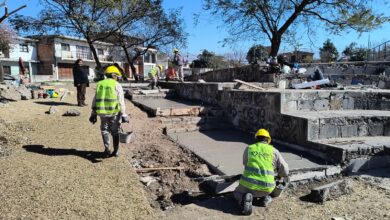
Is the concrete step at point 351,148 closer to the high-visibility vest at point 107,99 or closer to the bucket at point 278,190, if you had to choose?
the bucket at point 278,190

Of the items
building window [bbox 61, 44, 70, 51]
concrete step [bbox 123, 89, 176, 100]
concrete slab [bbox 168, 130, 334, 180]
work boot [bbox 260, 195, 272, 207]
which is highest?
building window [bbox 61, 44, 70, 51]

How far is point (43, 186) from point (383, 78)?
1546 centimetres

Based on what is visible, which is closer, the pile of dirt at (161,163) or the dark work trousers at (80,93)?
the pile of dirt at (161,163)

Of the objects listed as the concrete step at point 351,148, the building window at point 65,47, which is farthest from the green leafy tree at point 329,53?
the building window at point 65,47

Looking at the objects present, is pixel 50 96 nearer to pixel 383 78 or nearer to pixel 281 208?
pixel 281 208

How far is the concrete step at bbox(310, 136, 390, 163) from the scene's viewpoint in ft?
16.8

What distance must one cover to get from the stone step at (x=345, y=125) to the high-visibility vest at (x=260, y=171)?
2.10m

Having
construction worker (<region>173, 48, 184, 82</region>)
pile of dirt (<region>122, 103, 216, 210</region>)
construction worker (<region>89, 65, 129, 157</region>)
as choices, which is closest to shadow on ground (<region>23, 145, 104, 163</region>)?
construction worker (<region>89, 65, 129, 157</region>)

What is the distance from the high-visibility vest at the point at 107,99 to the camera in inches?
211

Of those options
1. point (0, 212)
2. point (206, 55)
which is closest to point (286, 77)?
point (0, 212)

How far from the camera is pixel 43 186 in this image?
13.8ft

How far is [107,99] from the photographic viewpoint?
17.7 feet

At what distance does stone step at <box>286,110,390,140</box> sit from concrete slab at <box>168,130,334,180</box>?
0.61m

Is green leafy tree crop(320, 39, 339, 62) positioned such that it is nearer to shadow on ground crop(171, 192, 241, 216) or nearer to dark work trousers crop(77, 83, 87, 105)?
dark work trousers crop(77, 83, 87, 105)
